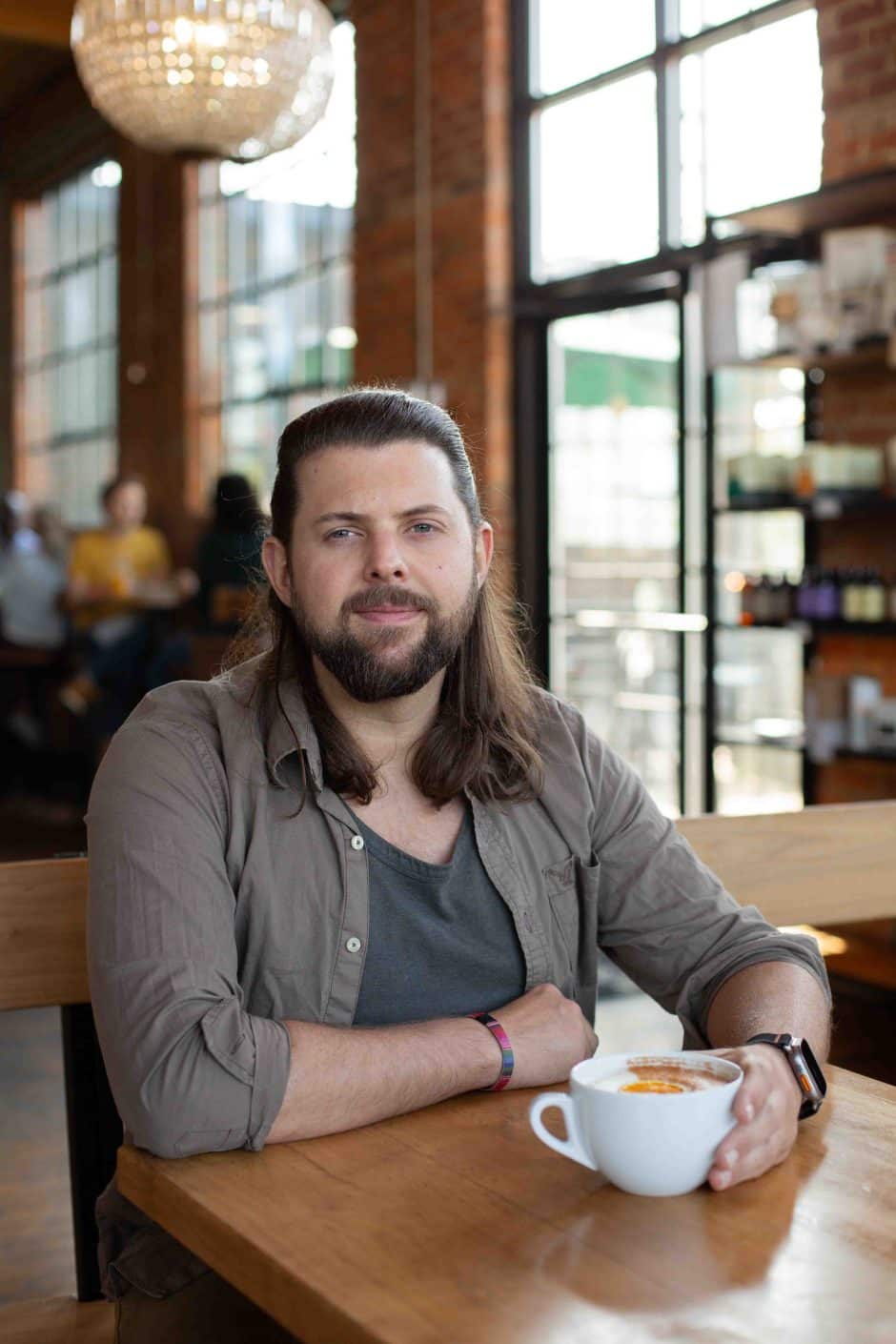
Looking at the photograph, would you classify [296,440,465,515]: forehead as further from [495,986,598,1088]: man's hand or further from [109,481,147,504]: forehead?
[109,481,147,504]: forehead

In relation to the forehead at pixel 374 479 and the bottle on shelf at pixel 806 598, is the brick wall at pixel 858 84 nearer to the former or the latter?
the bottle on shelf at pixel 806 598

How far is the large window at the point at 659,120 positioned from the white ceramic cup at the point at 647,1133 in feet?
15.0

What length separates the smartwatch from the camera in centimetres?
133

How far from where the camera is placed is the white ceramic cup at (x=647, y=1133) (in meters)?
1.12

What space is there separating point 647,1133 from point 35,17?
9.56m

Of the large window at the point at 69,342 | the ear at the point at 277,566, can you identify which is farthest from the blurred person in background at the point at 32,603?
the ear at the point at 277,566

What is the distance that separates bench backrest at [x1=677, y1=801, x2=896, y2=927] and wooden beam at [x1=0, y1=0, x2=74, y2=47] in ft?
27.9

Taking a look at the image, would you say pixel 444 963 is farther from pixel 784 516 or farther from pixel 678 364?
pixel 678 364

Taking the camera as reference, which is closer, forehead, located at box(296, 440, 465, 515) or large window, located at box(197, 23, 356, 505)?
forehead, located at box(296, 440, 465, 515)

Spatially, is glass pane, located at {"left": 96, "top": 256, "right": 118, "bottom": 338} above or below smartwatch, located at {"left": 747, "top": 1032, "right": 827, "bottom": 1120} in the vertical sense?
above

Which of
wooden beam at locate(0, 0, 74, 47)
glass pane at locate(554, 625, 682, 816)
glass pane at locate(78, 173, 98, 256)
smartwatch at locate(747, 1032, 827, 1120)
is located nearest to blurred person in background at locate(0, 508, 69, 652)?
glass pane at locate(554, 625, 682, 816)

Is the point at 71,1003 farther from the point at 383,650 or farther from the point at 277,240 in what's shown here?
the point at 277,240

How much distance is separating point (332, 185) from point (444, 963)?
702 cm

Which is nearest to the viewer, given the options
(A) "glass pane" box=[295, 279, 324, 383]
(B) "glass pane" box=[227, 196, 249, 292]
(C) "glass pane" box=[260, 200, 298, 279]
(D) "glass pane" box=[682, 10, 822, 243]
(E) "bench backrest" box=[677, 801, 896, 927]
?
(E) "bench backrest" box=[677, 801, 896, 927]
